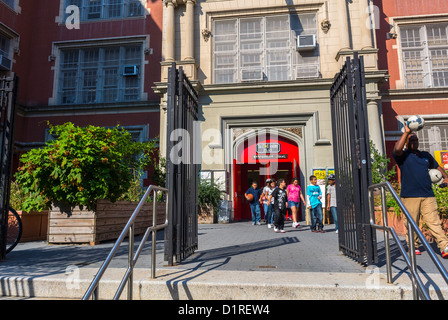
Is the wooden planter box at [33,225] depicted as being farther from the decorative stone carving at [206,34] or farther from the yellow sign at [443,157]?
the yellow sign at [443,157]

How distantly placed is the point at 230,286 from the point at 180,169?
85.4 inches

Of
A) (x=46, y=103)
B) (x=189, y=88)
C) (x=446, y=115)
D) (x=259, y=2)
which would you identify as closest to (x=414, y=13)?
(x=446, y=115)

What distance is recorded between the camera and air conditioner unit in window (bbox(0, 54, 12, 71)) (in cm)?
1570

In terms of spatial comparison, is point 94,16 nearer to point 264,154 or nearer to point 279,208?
point 264,154

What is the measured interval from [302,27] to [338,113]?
1093cm

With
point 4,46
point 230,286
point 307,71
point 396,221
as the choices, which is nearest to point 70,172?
point 230,286

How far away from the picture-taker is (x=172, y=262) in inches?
179

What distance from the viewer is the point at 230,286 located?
334 cm

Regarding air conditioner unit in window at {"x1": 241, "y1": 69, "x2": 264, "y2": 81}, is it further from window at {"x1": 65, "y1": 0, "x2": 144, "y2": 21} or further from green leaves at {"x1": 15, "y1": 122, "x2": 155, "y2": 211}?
green leaves at {"x1": 15, "y1": 122, "x2": 155, "y2": 211}

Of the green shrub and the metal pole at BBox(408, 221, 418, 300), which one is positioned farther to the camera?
the green shrub

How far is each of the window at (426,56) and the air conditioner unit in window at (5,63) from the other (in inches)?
763

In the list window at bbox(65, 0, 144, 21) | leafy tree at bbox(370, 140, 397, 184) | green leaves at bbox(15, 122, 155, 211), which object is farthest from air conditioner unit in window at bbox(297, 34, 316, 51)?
green leaves at bbox(15, 122, 155, 211)

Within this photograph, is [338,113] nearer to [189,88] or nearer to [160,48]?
[189,88]

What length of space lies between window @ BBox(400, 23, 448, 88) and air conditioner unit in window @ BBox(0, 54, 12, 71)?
19383 mm
